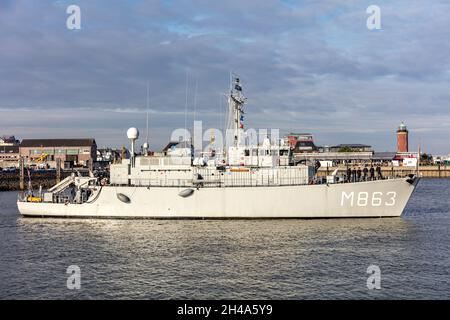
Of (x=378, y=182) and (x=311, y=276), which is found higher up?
(x=378, y=182)

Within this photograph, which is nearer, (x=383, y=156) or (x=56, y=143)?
(x=56, y=143)

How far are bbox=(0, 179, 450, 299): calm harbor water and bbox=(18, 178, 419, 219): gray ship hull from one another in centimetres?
72

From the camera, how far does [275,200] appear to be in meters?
31.0

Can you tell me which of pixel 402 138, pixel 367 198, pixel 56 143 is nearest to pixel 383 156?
pixel 402 138

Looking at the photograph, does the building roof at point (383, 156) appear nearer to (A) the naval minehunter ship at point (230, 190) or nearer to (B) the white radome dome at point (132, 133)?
(A) the naval minehunter ship at point (230, 190)

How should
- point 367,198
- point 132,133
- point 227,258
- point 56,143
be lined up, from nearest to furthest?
point 227,258
point 367,198
point 132,133
point 56,143

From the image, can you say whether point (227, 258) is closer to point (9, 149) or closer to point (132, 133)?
point (132, 133)

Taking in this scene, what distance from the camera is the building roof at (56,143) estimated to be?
116750mm

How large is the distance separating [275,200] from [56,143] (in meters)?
97.0

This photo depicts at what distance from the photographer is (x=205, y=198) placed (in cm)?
3153

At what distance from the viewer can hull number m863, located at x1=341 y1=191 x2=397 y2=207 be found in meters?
30.8

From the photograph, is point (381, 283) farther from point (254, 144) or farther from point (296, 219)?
A: point (254, 144)
